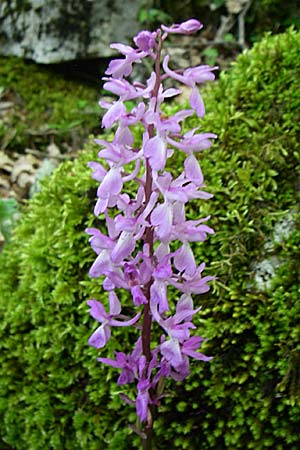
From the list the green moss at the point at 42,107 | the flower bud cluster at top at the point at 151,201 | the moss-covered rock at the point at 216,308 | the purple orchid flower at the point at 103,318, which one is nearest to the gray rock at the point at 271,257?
the moss-covered rock at the point at 216,308

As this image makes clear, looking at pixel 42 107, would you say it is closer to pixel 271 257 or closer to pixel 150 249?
pixel 271 257

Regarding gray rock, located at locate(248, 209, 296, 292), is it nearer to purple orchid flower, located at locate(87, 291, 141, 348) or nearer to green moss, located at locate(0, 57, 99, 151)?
purple orchid flower, located at locate(87, 291, 141, 348)

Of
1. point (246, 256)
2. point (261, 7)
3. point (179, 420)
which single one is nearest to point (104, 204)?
point (246, 256)

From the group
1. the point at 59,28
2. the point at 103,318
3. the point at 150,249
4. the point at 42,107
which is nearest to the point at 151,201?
the point at 150,249

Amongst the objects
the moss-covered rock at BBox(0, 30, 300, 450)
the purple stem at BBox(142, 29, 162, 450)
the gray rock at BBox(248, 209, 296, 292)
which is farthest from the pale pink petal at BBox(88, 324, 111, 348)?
the gray rock at BBox(248, 209, 296, 292)

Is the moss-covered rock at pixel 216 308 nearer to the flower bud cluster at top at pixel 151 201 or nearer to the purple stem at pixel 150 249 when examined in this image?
the purple stem at pixel 150 249

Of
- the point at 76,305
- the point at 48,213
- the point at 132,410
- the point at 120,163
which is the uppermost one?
the point at 120,163

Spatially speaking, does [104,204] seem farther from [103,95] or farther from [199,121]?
[103,95]
